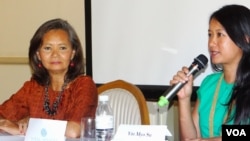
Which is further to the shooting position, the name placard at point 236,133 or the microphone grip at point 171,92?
the microphone grip at point 171,92

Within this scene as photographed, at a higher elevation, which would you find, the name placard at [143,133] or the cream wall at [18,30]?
the cream wall at [18,30]

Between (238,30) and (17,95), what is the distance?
1.19m

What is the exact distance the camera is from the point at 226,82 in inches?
75.5

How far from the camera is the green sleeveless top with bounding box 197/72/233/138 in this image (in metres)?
1.88

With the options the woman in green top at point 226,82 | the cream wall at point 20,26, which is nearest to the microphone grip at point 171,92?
the woman in green top at point 226,82

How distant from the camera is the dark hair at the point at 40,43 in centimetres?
211

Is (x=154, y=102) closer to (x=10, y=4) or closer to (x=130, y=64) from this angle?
(x=130, y=64)

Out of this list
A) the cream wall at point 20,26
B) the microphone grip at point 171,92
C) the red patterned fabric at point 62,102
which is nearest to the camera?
the microphone grip at point 171,92

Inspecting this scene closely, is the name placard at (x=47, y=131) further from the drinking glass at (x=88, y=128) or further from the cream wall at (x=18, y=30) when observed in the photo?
the cream wall at (x=18, y=30)

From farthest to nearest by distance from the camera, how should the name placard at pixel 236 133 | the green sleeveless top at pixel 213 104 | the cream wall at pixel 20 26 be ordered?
the cream wall at pixel 20 26 → the green sleeveless top at pixel 213 104 → the name placard at pixel 236 133

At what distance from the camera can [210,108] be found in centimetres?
193

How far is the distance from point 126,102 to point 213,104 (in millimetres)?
505

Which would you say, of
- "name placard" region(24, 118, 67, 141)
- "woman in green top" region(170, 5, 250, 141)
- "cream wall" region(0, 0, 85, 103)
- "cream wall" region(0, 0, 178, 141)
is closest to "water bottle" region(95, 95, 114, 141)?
"name placard" region(24, 118, 67, 141)

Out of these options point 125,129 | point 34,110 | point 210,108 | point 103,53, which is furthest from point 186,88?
point 103,53
